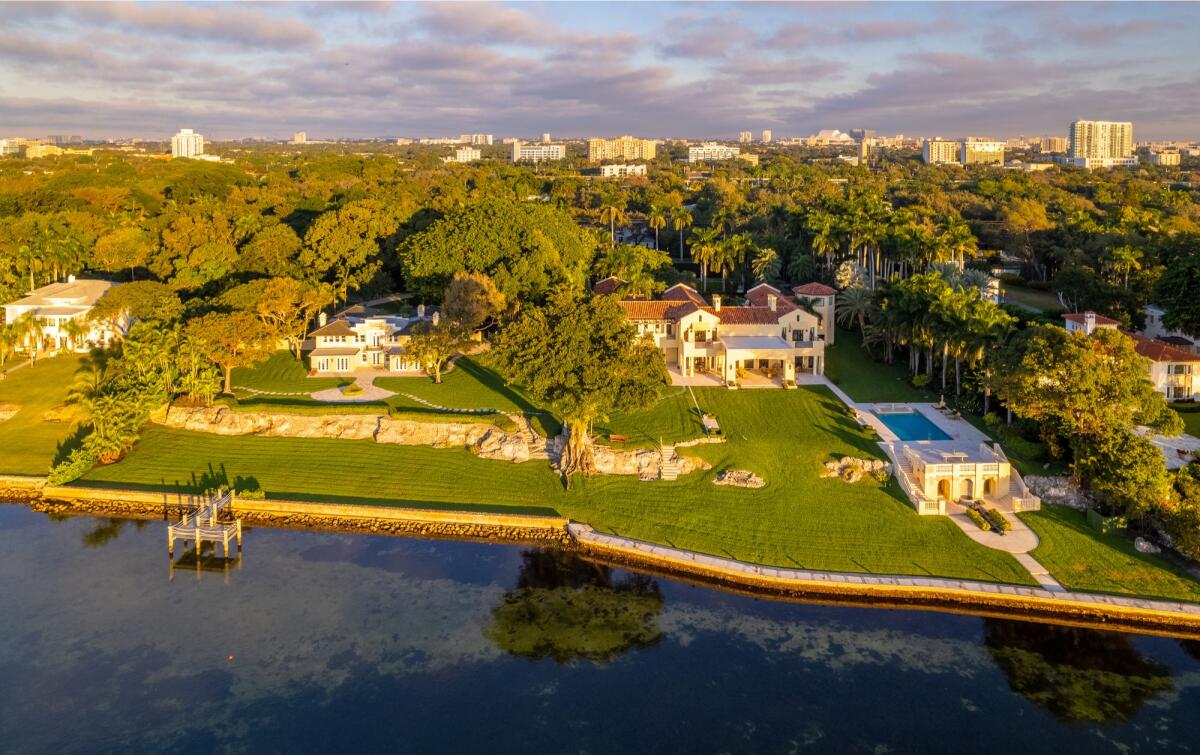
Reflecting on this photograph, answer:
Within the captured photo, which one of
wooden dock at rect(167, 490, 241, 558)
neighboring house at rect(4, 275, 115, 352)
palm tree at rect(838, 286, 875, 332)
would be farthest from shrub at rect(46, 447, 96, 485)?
palm tree at rect(838, 286, 875, 332)

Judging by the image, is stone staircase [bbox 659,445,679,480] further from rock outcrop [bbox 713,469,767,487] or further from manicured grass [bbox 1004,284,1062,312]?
manicured grass [bbox 1004,284,1062,312]

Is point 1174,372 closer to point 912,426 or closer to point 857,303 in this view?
point 912,426

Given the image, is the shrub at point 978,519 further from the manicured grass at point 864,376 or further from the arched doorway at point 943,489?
the manicured grass at point 864,376

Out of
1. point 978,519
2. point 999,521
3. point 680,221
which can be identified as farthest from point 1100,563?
point 680,221

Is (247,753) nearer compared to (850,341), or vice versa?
(247,753)

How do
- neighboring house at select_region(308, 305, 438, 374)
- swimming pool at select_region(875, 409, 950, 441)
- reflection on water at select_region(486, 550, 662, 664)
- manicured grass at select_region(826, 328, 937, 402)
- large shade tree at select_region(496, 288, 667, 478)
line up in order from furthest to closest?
neighboring house at select_region(308, 305, 438, 374)
manicured grass at select_region(826, 328, 937, 402)
swimming pool at select_region(875, 409, 950, 441)
large shade tree at select_region(496, 288, 667, 478)
reflection on water at select_region(486, 550, 662, 664)

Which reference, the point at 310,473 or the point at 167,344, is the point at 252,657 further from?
the point at 167,344

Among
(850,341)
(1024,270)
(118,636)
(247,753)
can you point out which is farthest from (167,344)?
(1024,270)
